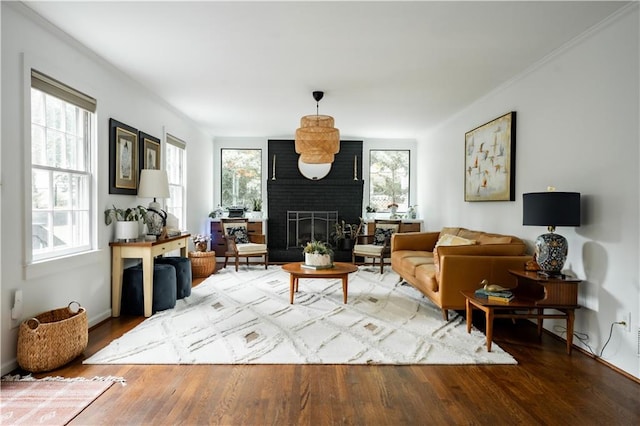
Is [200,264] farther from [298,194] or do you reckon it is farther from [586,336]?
[586,336]

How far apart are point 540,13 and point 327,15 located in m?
1.50

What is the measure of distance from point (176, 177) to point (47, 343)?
375 centimetres

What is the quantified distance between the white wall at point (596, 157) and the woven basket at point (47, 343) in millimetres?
3865

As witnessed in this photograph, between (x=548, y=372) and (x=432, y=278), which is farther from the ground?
(x=432, y=278)

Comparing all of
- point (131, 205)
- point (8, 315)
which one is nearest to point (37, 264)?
point (8, 315)

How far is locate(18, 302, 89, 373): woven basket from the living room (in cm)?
11

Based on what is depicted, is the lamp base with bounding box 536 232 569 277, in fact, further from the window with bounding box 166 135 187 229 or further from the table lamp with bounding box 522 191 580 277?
the window with bounding box 166 135 187 229

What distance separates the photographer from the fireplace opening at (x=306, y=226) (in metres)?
8.09

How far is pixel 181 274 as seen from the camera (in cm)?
461

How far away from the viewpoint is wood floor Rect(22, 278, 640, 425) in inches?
83.3

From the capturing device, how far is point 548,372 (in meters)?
2.73

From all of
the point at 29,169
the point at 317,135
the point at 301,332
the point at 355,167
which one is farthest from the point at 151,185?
the point at 355,167

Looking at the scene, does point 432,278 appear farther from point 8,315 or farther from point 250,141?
point 250,141

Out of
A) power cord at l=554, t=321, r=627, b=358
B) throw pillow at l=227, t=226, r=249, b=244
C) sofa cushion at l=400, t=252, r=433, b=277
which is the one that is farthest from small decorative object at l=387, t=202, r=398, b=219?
power cord at l=554, t=321, r=627, b=358
